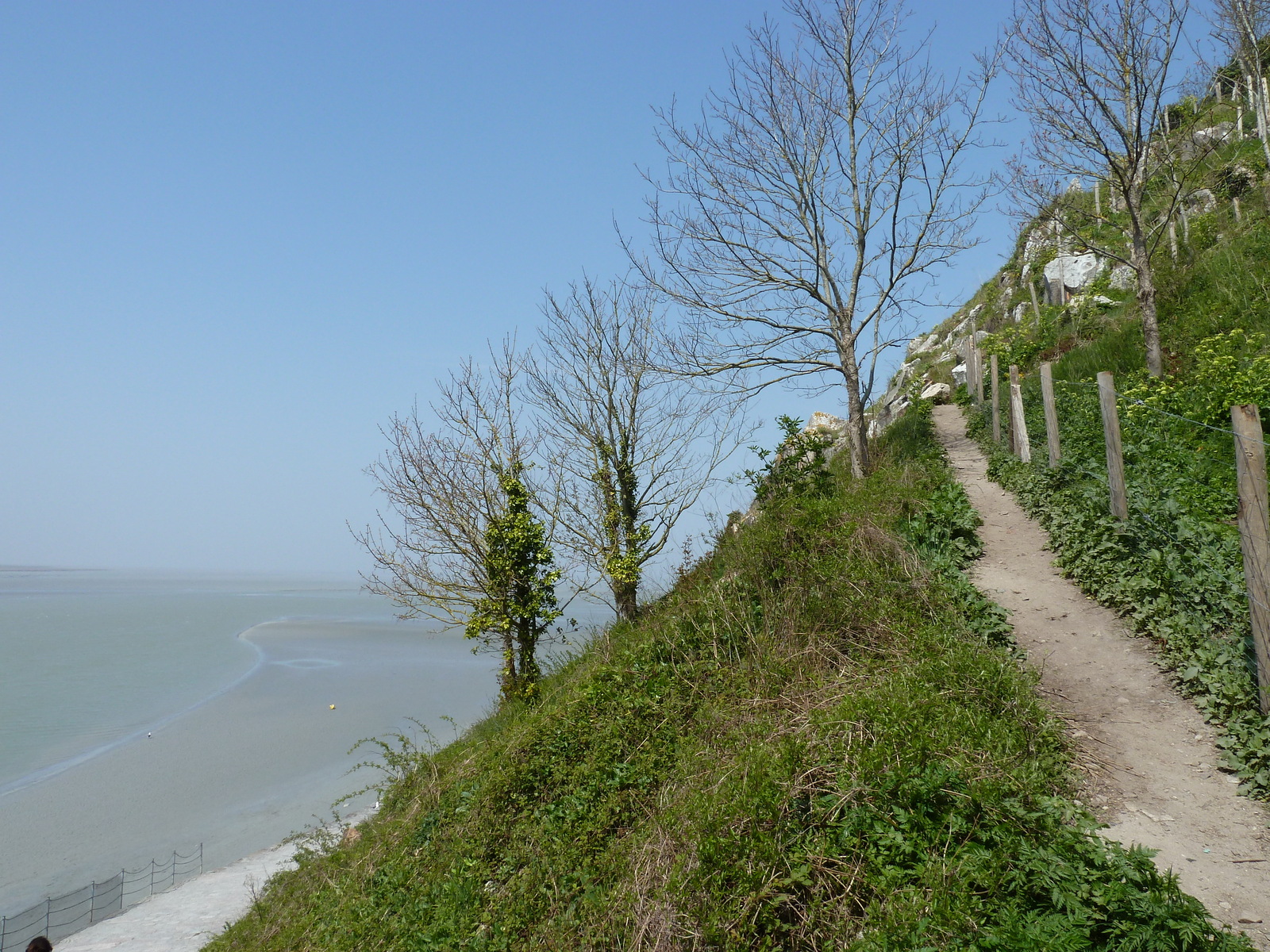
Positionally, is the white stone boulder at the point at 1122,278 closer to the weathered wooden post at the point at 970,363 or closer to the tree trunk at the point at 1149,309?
the weathered wooden post at the point at 970,363

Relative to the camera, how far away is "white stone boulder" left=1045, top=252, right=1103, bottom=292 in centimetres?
2533

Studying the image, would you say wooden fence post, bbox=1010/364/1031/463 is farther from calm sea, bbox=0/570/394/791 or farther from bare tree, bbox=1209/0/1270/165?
calm sea, bbox=0/570/394/791

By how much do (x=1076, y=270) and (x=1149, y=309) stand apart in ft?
40.0

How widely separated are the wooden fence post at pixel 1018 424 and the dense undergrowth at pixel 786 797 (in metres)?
3.26

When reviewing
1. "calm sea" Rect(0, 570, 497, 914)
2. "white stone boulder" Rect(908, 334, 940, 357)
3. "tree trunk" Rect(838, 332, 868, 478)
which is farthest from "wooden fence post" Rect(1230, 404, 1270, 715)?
"white stone boulder" Rect(908, 334, 940, 357)

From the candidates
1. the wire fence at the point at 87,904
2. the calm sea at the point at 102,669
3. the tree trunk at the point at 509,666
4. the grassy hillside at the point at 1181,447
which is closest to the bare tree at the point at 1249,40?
the grassy hillside at the point at 1181,447

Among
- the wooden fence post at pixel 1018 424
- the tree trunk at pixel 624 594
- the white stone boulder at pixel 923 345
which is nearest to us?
the wooden fence post at pixel 1018 424

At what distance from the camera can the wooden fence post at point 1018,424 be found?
13977 mm

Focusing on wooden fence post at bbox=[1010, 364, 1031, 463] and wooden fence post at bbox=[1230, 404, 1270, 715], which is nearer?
wooden fence post at bbox=[1230, 404, 1270, 715]

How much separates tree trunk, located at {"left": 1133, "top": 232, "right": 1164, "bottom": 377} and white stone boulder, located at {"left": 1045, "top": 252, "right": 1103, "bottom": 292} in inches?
376

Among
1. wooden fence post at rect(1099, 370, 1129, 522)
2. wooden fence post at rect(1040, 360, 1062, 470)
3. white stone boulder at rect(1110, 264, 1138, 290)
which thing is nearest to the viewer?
wooden fence post at rect(1099, 370, 1129, 522)

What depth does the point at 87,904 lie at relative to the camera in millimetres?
21141

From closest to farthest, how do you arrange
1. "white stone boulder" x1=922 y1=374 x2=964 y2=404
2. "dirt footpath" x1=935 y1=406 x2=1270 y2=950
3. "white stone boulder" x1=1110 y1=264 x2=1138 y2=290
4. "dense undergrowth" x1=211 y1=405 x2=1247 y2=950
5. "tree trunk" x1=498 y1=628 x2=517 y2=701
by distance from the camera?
1. "dense undergrowth" x1=211 y1=405 x2=1247 y2=950
2. "dirt footpath" x1=935 y1=406 x2=1270 y2=950
3. "tree trunk" x1=498 y1=628 x2=517 y2=701
4. "white stone boulder" x1=1110 y1=264 x2=1138 y2=290
5. "white stone boulder" x1=922 y1=374 x2=964 y2=404

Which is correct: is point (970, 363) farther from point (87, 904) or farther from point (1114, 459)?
point (87, 904)
